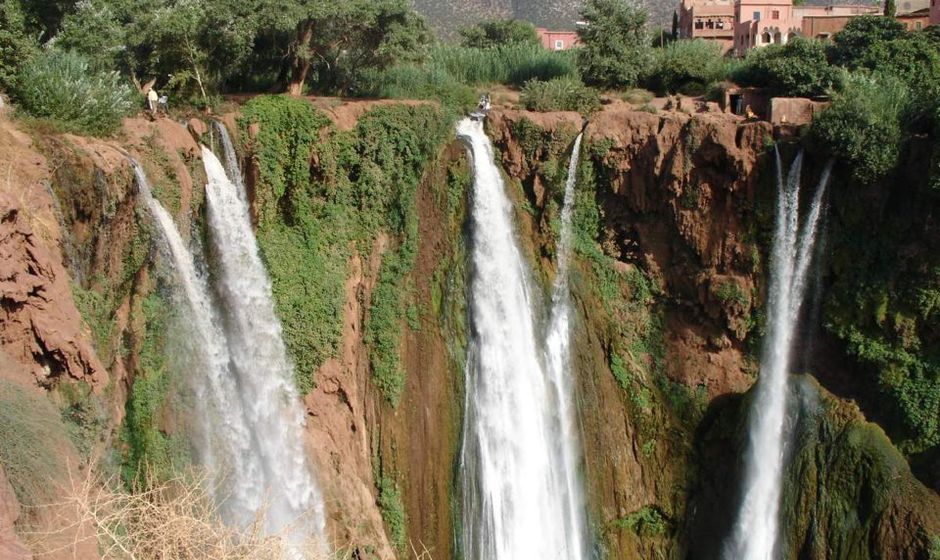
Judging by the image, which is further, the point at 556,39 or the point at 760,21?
the point at 556,39

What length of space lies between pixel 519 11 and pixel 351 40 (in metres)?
42.7

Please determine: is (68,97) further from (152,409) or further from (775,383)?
(775,383)

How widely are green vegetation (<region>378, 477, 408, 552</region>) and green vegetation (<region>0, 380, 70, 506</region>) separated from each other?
9.06m

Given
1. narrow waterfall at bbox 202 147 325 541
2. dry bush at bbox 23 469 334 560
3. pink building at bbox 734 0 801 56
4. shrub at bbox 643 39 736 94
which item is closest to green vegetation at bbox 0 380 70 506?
dry bush at bbox 23 469 334 560

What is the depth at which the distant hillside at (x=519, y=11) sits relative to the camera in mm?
62062

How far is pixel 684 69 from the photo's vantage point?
29.0 m

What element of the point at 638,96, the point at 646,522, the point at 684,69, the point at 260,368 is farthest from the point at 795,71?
the point at 260,368

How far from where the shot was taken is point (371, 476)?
20.9m

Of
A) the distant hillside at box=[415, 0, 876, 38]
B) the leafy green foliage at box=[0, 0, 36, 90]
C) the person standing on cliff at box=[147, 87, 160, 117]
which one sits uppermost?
the distant hillside at box=[415, 0, 876, 38]

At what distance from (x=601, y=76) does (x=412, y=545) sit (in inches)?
607

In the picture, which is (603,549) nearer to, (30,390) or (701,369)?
(701,369)

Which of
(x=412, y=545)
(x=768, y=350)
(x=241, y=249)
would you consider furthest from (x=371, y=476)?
(x=768, y=350)

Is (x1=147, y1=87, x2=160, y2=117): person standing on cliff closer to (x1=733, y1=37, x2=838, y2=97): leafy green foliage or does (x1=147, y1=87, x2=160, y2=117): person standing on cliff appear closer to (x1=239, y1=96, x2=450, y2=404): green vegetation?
(x1=239, y1=96, x2=450, y2=404): green vegetation

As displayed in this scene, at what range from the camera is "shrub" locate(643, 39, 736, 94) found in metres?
28.9
